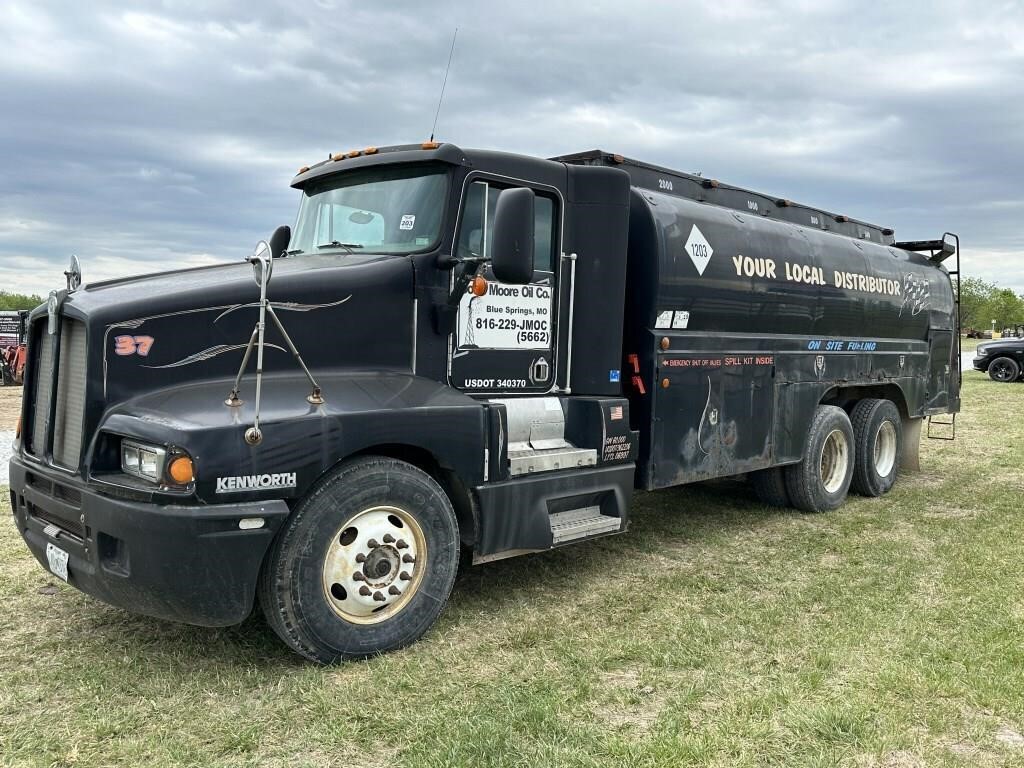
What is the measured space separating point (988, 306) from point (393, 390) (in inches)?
5657

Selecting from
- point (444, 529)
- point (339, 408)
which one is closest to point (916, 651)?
point (444, 529)

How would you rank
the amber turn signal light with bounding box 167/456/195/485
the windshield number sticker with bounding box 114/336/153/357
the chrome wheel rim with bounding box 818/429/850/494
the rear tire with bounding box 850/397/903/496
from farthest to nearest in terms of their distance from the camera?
the rear tire with bounding box 850/397/903/496 < the chrome wheel rim with bounding box 818/429/850/494 < the windshield number sticker with bounding box 114/336/153/357 < the amber turn signal light with bounding box 167/456/195/485

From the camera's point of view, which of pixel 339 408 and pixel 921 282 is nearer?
pixel 339 408

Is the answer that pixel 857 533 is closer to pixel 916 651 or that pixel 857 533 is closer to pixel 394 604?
pixel 916 651

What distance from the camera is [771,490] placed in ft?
27.2

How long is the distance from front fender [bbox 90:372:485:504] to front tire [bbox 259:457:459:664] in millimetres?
160

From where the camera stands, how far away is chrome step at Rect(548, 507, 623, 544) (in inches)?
212

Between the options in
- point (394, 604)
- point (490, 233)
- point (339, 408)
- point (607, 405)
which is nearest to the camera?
point (339, 408)

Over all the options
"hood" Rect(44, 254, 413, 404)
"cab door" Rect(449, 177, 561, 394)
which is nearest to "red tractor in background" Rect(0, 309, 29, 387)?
"hood" Rect(44, 254, 413, 404)

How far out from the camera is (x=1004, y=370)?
26.1m

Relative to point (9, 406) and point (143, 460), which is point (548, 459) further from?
point (9, 406)

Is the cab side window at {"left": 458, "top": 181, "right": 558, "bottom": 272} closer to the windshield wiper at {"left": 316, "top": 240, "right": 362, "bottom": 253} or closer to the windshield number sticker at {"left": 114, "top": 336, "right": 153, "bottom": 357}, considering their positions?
the windshield wiper at {"left": 316, "top": 240, "right": 362, "bottom": 253}

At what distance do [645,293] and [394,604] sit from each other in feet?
9.42

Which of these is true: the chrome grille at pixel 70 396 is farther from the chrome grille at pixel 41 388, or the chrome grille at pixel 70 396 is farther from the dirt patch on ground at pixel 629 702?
the dirt patch on ground at pixel 629 702
